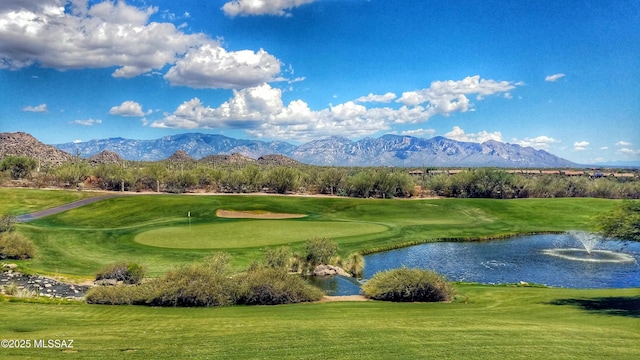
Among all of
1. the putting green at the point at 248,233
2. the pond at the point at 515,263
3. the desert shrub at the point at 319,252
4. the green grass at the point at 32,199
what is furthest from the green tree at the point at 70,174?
the desert shrub at the point at 319,252

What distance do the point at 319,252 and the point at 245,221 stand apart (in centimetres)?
2701

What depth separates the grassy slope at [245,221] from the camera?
4269 cm

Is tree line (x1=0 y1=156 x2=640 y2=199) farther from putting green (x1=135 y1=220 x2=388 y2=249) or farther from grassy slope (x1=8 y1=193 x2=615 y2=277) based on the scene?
putting green (x1=135 y1=220 x2=388 y2=249)

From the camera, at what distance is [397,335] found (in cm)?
1577

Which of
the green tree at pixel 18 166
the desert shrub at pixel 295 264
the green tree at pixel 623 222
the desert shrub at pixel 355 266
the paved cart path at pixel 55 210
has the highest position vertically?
the green tree at pixel 18 166

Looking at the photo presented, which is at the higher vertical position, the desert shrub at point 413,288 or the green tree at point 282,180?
the green tree at point 282,180

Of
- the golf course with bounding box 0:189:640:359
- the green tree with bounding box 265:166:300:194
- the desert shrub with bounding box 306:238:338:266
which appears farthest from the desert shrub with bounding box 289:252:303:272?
the green tree with bounding box 265:166:300:194

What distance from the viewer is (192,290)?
23.5m

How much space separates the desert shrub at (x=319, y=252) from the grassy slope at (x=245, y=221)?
6150 mm

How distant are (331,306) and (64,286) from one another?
846 inches

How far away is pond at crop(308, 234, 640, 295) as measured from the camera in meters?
39.1

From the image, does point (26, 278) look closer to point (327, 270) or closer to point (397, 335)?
point (327, 270)

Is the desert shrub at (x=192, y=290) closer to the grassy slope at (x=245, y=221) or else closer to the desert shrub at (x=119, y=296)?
the desert shrub at (x=119, y=296)

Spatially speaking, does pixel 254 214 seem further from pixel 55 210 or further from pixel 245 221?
pixel 55 210
